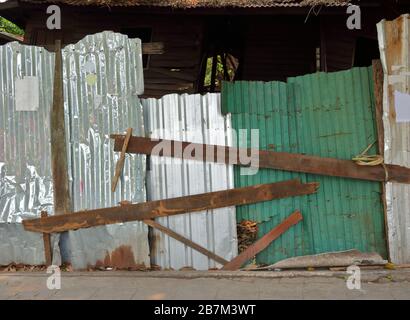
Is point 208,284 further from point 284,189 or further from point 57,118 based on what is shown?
point 57,118

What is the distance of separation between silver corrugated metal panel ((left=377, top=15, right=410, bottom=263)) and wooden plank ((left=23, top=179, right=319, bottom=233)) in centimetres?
87

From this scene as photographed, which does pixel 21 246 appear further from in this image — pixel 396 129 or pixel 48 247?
pixel 396 129

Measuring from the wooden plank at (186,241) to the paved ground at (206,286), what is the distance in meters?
0.21

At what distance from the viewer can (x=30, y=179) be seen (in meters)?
5.70

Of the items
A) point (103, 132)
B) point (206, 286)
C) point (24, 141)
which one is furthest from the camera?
point (24, 141)

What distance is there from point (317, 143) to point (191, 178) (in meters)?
1.51

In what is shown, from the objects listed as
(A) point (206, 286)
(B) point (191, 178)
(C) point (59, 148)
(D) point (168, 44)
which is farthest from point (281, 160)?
(D) point (168, 44)

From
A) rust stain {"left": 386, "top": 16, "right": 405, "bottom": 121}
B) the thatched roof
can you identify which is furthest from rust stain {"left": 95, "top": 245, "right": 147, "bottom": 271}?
the thatched roof

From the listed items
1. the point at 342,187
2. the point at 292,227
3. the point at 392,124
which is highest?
the point at 392,124

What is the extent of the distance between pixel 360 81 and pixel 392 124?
598 mm

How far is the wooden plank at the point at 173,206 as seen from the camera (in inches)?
213

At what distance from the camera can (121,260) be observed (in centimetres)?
559

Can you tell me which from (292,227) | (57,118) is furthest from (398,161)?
(57,118)

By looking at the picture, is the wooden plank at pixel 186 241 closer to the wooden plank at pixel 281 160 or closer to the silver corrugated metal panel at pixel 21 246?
the wooden plank at pixel 281 160
